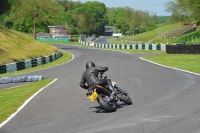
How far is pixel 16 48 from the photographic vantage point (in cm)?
4575

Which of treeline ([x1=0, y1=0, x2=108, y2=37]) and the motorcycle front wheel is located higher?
treeline ([x1=0, y1=0, x2=108, y2=37])

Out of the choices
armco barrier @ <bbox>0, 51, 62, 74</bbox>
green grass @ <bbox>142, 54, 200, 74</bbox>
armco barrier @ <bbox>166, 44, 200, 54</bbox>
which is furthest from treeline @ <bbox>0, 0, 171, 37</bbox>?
green grass @ <bbox>142, 54, 200, 74</bbox>

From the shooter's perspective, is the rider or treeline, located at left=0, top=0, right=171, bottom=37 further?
treeline, located at left=0, top=0, right=171, bottom=37

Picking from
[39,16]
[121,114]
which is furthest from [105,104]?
[39,16]

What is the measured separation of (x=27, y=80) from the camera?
2328cm

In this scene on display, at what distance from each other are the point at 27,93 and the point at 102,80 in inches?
246

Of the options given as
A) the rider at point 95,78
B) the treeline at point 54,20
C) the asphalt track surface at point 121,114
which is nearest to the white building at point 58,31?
the treeline at point 54,20

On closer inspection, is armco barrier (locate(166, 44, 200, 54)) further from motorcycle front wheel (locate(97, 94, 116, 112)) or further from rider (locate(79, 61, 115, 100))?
motorcycle front wheel (locate(97, 94, 116, 112))

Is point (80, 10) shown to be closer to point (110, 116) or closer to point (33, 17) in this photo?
point (33, 17)

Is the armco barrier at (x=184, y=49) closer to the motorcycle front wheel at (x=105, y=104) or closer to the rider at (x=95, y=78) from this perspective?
the rider at (x=95, y=78)

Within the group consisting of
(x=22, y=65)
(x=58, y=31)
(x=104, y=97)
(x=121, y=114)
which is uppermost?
(x=58, y=31)

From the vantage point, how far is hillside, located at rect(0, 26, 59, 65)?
40891mm

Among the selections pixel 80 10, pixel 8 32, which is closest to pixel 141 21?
pixel 80 10

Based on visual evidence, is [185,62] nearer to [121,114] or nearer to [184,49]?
[184,49]
